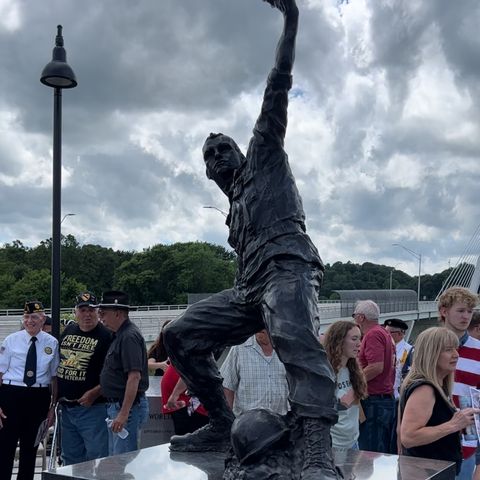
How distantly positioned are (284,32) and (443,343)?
6.86ft

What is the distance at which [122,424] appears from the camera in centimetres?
565

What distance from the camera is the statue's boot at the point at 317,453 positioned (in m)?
3.22

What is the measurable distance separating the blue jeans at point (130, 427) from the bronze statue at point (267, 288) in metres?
1.50

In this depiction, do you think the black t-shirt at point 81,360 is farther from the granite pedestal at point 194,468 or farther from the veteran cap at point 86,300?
the granite pedestal at point 194,468

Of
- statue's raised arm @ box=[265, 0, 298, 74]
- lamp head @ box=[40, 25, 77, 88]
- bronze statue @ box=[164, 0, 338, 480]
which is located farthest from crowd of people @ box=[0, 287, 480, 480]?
lamp head @ box=[40, 25, 77, 88]

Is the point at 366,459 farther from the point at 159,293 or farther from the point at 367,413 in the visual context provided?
the point at 159,293

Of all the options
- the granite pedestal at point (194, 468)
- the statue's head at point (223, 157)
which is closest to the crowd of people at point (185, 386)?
the granite pedestal at point (194, 468)

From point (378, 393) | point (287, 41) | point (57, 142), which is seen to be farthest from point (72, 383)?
point (287, 41)

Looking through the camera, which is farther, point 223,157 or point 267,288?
point 223,157

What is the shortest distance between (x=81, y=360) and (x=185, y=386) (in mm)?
1255

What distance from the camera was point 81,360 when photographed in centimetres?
635

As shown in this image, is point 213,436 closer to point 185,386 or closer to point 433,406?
point 185,386

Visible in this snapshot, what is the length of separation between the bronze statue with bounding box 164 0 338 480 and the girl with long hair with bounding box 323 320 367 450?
115cm

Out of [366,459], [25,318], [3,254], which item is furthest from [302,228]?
[3,254]
